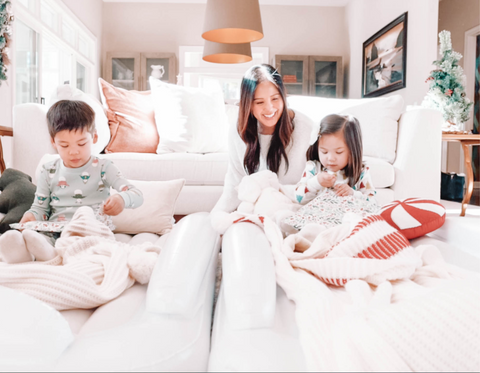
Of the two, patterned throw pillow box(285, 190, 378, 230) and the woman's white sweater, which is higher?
the woman's white sweater

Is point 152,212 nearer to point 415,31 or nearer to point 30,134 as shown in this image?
point 30,134

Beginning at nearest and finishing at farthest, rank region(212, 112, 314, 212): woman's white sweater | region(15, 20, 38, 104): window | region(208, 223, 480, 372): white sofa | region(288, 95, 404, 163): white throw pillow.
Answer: region(208, 223, 480, 372): white sofa
region(212, 112, 314, 212): woman's white sweater
region(288, 95, 404, 163): white throw pillow
region(15, 20, 38, 104): window

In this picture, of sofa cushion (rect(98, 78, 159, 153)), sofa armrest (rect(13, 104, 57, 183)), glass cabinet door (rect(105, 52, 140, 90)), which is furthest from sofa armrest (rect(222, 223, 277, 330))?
glass cabinet door (rect(105, 52, 140, 90))

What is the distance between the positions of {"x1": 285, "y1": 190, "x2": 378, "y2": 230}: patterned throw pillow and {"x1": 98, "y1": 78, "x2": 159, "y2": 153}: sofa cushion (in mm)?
1595

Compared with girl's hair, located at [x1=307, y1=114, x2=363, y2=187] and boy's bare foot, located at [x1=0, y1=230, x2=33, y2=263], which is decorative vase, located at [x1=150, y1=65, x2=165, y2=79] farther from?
boy's bare foot, located at [x1=0, y1=230, x2=33, y2=263]

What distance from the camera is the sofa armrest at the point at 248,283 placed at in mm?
529

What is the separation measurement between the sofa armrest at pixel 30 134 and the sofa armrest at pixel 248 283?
68.0 inches

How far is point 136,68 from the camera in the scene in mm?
6023

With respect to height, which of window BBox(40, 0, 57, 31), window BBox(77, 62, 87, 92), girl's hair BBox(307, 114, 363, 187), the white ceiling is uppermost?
the white ceiling

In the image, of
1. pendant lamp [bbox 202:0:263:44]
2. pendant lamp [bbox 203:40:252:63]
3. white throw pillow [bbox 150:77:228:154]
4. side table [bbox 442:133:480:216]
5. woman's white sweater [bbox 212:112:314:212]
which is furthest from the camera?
pendant lamp [bbox 203:40:252:63]

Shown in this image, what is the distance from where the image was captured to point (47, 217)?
127cm

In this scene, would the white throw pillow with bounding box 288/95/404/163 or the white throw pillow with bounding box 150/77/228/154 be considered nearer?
the white throw pillow with bounding box 288/95/404/163

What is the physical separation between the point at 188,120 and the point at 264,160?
111 centimetres

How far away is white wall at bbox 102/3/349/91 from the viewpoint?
6.19 m
